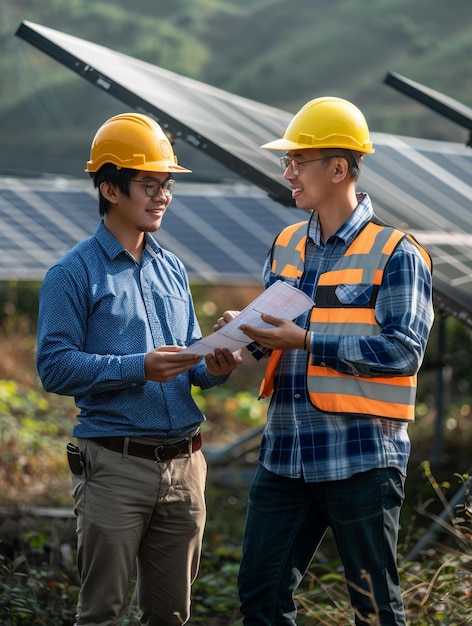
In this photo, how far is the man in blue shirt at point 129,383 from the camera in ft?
13.1

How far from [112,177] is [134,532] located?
1241 mm

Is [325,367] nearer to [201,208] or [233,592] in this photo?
[233,592]

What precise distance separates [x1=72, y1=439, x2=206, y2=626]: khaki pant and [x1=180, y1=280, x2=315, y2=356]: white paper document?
49cm

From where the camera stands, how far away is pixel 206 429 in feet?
40.5

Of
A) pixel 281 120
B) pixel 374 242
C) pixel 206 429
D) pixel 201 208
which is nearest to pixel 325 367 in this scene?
pixel 374 242

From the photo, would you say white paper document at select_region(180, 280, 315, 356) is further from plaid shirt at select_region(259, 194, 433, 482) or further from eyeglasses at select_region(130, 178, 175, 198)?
eyeglasses at select_region(130, 178, 175, 198)

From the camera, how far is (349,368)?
3850mm

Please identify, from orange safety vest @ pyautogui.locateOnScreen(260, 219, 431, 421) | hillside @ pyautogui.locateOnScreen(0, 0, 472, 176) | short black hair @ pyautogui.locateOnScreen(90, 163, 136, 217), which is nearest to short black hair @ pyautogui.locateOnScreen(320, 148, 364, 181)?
orange safety vest @ pyautogui.locateOnScreen(260, 219, 431, 421)

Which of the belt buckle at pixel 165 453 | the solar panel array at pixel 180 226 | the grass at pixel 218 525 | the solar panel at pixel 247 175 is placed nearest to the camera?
the belt buckle at pixel 165 453

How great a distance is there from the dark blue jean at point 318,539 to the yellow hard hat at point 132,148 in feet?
3.75

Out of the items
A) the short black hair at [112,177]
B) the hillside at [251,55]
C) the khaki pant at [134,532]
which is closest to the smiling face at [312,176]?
the short black hair at [112,177]

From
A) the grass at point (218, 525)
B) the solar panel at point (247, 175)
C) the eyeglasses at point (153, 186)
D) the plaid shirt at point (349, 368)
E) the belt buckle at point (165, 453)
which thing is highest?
the solar panel at point (247, 175)

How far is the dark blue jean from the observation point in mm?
3881

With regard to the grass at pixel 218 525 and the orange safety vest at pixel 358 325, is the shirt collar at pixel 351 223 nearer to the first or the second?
the orange safety vest at pixel 358 325
